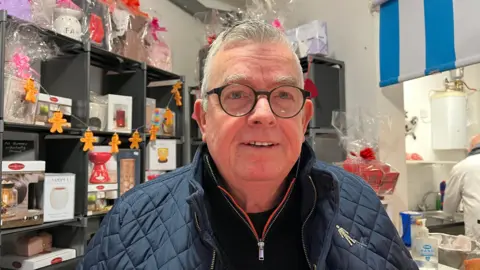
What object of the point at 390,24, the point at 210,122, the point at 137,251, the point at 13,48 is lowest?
the point at 137,251

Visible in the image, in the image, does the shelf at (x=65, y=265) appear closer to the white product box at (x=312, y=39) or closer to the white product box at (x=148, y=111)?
the white product box at (x=148, y=111)

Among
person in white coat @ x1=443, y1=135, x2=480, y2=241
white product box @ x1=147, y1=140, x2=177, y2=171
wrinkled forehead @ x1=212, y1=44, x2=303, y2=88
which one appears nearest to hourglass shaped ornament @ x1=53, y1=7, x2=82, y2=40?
white product box @ x1=147, y1=140, x2=177, y2=171

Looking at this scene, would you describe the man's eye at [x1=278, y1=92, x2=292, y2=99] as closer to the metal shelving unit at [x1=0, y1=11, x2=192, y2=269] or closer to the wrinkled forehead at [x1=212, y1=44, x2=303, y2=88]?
the wrinkled forehead at [x1=212, y1=44, x2=303, y2=88]

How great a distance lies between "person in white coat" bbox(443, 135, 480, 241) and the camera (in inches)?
91.2

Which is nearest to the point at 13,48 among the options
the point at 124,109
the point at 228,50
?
the point at 124,109

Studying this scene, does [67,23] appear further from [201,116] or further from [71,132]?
[201,116]

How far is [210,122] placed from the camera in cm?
88

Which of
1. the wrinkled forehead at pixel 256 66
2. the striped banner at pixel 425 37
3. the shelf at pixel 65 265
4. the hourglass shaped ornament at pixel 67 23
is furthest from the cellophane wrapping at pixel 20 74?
the striped banner at pixel 425 37

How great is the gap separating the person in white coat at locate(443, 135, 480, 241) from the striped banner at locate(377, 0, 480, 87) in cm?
76

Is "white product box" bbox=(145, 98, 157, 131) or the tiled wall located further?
the tiled wall

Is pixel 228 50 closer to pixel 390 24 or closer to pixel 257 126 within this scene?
pixel 257 126

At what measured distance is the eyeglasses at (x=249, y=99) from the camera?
84 centimetres

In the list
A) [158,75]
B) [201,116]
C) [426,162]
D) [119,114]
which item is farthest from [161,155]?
[426,162]

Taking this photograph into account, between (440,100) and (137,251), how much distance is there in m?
3.36
